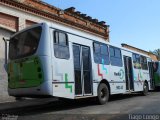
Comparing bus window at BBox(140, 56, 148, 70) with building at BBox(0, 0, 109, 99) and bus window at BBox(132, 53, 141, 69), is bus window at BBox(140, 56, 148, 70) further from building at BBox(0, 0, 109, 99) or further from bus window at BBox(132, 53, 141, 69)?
building at BBox(0, 0, 109, 99)

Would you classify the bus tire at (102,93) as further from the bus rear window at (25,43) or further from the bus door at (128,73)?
the bus rear window at (25,43)

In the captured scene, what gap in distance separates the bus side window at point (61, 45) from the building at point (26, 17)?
284 inches

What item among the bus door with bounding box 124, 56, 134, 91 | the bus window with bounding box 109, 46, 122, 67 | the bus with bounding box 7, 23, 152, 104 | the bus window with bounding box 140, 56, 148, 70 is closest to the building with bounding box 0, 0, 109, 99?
the bus with bounding box 7, 23, 152, 104

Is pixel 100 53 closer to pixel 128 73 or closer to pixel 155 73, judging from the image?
pixel 128 73

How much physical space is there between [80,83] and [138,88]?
25.2 ft

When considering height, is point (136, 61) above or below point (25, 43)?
below

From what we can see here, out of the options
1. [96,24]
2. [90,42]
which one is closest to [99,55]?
[90,42]

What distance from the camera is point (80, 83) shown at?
12602mm

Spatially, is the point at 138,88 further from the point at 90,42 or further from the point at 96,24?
the point at 96,24

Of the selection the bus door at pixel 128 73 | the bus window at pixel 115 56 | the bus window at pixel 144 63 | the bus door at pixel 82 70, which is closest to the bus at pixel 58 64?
the bus door at pixel 82 70

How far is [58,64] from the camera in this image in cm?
1139

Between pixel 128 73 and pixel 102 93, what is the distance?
3970 millimetres

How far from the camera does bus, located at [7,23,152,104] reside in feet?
36.1

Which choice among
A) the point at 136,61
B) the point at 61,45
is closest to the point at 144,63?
the point at 136,61
